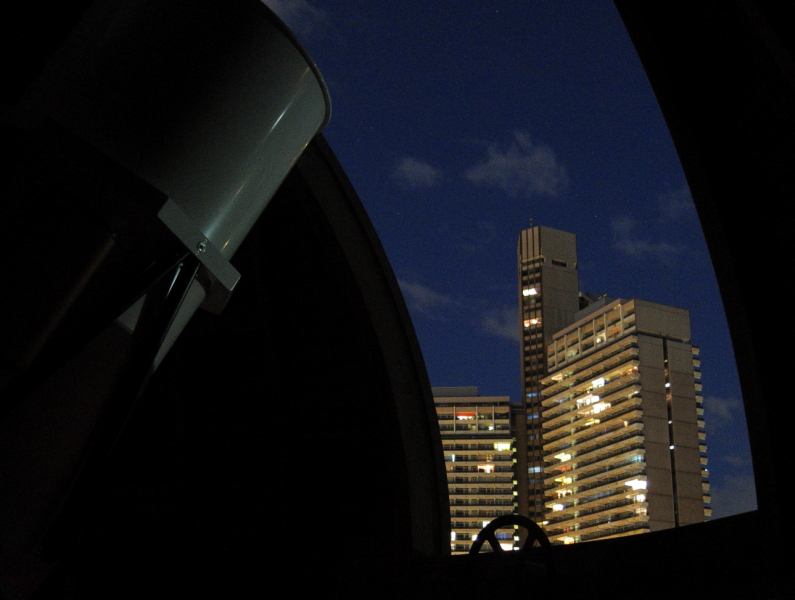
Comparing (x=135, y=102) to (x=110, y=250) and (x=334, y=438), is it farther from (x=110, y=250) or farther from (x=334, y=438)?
(x=334, y=438)

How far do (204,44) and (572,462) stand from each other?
16004 centimetres

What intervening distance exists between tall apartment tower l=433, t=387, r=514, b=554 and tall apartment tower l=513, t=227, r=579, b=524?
5804 mm

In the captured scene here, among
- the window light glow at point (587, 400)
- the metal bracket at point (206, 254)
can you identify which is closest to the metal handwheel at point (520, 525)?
the metal bracket at point (206, 254)

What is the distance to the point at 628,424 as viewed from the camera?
5640 inches

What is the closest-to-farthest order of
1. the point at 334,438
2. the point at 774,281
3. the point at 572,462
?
the point at 774,281 → the point at 334,438 → the point at 572,462

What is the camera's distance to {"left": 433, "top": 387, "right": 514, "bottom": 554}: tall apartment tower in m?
166

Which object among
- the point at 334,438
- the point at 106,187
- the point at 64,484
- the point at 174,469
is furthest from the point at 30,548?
the point at 174,469

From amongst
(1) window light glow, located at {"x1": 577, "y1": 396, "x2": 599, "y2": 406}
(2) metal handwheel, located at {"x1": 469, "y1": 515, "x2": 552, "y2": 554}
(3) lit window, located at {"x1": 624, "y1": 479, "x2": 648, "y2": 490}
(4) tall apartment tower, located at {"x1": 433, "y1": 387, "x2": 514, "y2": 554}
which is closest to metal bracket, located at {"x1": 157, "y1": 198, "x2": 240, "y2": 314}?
(2) metal handwheel, located at {"x1": 469, "y1": 515, "x2": 552, "y2": 554}

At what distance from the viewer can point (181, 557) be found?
814 centimetres

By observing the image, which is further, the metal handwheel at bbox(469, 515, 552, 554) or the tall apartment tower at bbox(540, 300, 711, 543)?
the tall apartment tower at bbox(540, 300, 711, 543)

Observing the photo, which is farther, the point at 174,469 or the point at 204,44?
the point at 174,469

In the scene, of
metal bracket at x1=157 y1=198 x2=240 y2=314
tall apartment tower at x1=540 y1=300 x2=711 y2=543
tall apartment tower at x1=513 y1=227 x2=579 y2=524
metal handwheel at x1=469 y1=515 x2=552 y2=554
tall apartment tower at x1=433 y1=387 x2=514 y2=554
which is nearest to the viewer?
metal bracket at x1=157 y1=198 x2=240 y2=314

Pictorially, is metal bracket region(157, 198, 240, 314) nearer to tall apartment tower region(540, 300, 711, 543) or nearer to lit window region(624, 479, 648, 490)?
tall apartment tower region(540, 300, 711, 543)

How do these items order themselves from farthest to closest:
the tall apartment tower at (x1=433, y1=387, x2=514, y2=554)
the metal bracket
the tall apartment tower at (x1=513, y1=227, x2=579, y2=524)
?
the tall apartment tower at (x1=513, y1=227, x2=579, y2=524) → the tall apartment tower at (x1=433, y1=387, x2=514, y2=554) → the metal bracket
